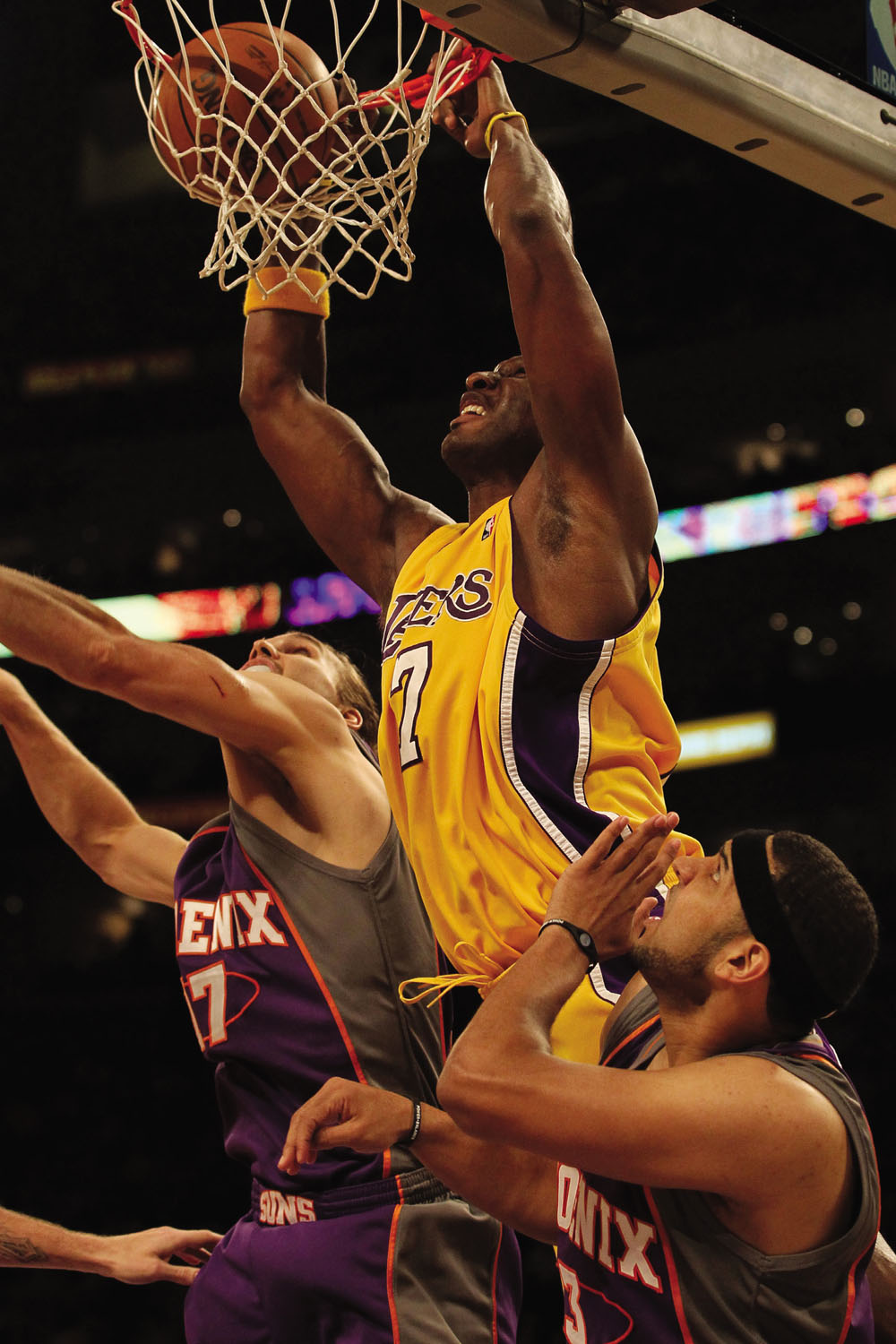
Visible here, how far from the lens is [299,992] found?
3250 mm

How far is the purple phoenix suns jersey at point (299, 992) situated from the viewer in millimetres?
3215

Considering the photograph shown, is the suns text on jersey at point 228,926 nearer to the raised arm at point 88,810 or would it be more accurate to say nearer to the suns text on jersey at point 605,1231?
the raised arm at point 88,810

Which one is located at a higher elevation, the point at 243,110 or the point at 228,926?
the point at 243,110

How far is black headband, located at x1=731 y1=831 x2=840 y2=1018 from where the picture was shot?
6.79 ft

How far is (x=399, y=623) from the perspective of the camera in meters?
2.96

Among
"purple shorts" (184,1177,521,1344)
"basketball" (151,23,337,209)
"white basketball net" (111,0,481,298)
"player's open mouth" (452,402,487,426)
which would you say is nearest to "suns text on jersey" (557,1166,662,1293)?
"purple shorts" (184,1177,521,1344)

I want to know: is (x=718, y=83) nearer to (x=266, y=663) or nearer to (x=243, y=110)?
(x=243, y=110)

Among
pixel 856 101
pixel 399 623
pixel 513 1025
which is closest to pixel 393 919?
pixel 399 623

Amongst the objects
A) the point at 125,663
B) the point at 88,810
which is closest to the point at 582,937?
the point at 125,663

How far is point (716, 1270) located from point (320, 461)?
202 centimetres

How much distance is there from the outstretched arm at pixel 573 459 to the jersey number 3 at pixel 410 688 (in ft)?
0.77

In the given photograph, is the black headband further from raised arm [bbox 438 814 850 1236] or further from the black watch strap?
the black watch strap

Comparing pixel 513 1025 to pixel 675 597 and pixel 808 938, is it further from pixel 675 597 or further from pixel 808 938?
pixel 675 597

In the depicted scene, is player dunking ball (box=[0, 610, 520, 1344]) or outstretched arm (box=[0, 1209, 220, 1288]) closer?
player dunking ball (box=[0, 610, 520, 1344])
